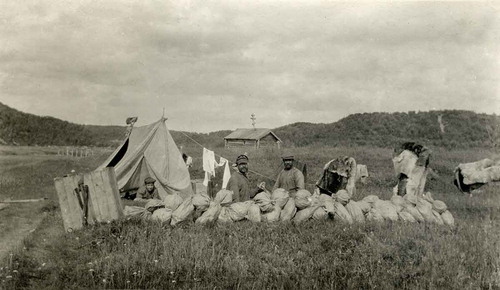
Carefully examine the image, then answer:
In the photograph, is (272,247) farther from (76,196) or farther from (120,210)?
(76,196)

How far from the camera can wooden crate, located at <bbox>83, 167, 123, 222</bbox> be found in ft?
21.9

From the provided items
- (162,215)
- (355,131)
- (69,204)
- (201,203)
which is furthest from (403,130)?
(69,204)

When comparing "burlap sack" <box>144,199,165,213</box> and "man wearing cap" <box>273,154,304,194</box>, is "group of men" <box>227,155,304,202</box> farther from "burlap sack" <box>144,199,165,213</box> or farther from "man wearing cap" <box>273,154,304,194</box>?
"burlap sack" <box>144,199,165,213</box>

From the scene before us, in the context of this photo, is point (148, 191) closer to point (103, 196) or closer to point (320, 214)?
point (103, 196)

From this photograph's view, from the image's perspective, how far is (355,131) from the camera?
38.0 metres

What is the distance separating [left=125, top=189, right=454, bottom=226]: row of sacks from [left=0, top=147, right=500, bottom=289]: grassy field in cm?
25

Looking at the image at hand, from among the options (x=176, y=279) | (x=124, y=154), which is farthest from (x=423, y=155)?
(x=124, y=154)

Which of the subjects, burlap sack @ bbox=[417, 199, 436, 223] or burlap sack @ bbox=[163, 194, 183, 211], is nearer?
burlap sack @ bbox=[163, 194, 183, 211]

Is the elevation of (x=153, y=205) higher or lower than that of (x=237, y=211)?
higher

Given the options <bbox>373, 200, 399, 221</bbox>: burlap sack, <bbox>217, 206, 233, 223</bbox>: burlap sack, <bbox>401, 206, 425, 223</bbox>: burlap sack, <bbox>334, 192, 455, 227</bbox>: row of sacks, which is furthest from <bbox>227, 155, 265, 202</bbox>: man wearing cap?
<bbox>401, 206, 425, 223</bbox>: burlap sack

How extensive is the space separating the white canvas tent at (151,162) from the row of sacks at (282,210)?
471 centimetres

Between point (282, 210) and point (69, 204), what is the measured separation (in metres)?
3.61

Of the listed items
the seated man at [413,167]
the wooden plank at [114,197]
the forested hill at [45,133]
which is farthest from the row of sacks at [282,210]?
→ the forested hill at [45,133]

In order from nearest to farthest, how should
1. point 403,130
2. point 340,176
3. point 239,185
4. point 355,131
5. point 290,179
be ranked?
point 239,185 → point 290,179 → point 340,176 → point 403,130 → point 355,131
